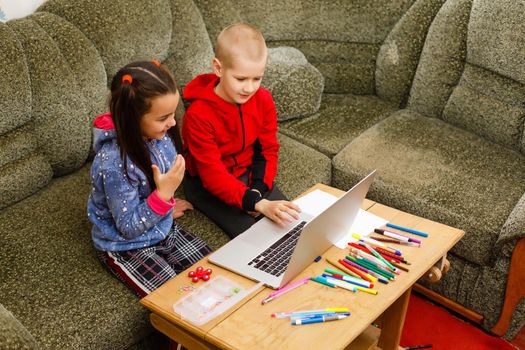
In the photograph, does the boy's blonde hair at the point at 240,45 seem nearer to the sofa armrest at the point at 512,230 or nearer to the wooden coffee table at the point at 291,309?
the wooden coffee table at the point at 291,309

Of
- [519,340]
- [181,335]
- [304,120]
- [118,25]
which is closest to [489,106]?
[304,120]

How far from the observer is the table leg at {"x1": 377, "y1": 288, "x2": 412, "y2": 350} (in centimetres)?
164

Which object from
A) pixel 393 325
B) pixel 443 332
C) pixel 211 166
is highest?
pixel 211 166

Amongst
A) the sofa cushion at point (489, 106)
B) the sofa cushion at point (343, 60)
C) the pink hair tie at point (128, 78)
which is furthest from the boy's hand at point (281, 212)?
the sofa cushion at point (343, 60)

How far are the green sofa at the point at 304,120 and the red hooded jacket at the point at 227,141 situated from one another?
0.14 m

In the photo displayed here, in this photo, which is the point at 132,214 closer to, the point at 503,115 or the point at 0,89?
the point at 0,89

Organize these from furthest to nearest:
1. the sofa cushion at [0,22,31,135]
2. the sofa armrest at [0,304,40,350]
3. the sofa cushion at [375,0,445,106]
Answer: the sofa cushion at [375,0,445,106], the sofa cushion at [0,22,31,135], the sofa armrest at [0,304,40,350]

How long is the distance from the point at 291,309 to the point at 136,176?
0.53m

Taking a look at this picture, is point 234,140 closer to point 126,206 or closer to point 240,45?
point 240,45

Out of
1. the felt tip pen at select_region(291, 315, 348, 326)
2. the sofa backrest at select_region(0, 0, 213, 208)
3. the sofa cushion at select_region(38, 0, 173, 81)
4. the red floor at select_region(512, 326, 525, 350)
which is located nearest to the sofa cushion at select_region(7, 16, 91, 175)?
the sofa backrest at select_region(0, 0, 213, 208)

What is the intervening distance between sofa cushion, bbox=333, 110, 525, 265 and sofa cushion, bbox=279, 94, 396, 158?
0.06 meters

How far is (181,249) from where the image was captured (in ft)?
5.40

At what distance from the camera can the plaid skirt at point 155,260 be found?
4.95 feet

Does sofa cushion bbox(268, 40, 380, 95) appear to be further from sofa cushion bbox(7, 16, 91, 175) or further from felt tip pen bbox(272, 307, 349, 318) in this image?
felt tip pen bbox(272, 307, 349, 318)
